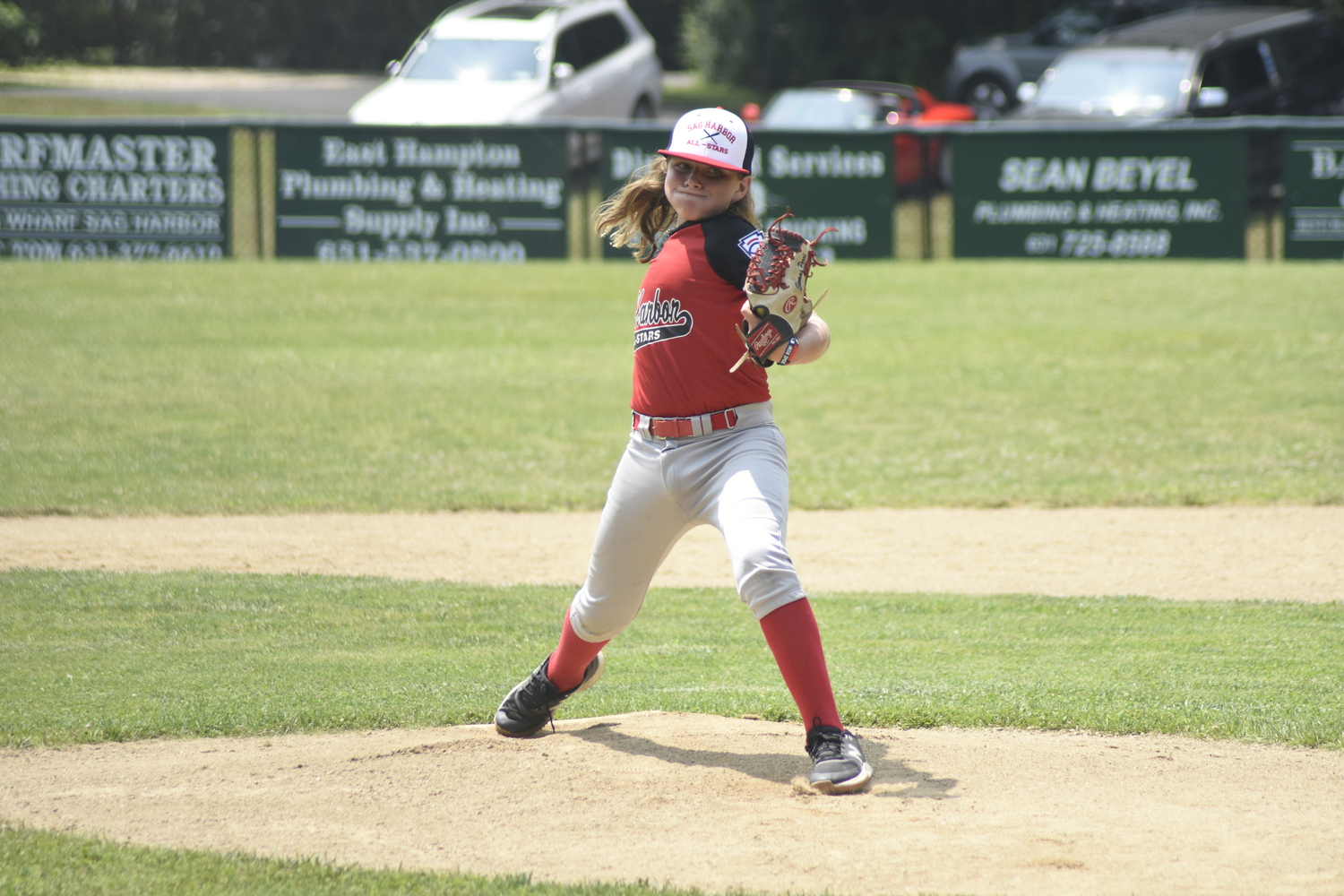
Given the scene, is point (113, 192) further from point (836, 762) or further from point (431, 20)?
point (431, 20)

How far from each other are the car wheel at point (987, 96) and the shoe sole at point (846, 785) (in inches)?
864

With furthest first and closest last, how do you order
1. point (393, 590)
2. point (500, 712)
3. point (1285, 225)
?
point (1285, 225) → point (393, 590) → point (500, 712)

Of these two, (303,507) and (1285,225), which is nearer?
(303,507)

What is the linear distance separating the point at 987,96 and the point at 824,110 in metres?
4.31

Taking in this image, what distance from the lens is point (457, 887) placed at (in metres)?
3.47

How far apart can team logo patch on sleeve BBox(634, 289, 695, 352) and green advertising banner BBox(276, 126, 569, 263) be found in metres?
12.4

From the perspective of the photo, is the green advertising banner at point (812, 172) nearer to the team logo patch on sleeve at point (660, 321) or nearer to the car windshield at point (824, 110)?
the car windshield at point (824, 110)

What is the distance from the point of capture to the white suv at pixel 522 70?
57.9 ft

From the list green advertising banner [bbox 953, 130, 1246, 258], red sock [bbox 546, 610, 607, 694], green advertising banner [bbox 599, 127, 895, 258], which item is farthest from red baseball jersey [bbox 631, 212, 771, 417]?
green advertising banner [bbox 953, 130, 1246, 258]

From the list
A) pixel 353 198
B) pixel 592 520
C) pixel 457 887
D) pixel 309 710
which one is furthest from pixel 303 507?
pixel 353 198

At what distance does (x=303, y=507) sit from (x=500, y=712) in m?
4.42

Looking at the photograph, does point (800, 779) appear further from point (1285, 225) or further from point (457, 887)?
point (1285, 225)

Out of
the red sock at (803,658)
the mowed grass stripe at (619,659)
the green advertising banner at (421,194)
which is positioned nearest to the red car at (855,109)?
the green advertising banner at (421,194)

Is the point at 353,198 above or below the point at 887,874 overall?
above
